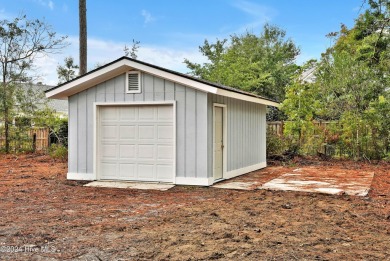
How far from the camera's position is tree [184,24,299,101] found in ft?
78.3

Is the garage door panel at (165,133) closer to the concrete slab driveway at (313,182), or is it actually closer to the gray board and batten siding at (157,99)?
the gray board and batten siding at (157,99)

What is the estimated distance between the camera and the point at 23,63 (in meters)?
19.1

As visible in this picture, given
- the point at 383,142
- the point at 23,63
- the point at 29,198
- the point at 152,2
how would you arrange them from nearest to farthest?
the point at 29,198 < the point at 383,142 < the point at 152,2 < the point at 23,63

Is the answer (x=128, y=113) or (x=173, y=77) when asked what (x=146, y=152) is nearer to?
(x=128, y=113)

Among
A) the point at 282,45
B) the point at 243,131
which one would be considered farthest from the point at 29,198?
the point at 282,45

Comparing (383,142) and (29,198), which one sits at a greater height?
(383,142)

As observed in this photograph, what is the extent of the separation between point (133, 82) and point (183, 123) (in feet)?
5.52

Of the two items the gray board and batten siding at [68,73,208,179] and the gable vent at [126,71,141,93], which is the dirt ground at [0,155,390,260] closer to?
the gray board and batten siding at [68,73,208,179]

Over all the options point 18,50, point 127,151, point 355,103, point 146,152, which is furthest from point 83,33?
point 355,103

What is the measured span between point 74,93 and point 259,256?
7.61 meters

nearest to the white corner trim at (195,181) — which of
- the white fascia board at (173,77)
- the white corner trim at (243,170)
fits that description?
the white corner trim at (243,170)

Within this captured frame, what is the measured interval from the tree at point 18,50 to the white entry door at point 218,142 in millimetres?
11686

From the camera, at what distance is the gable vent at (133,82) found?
388 inches

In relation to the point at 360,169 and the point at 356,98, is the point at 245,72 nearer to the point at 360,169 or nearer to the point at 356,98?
the point at 356,98
